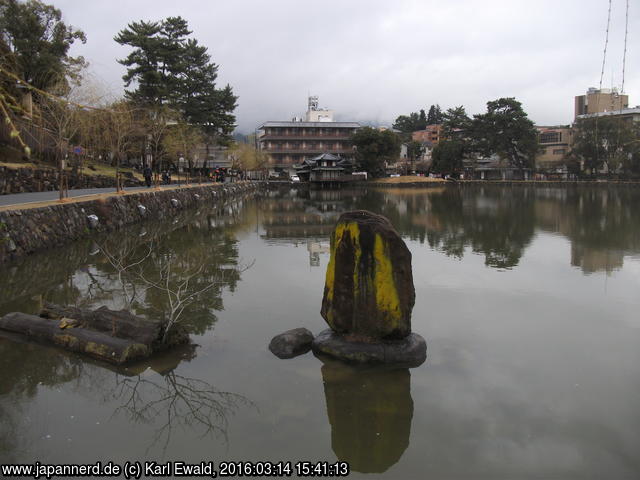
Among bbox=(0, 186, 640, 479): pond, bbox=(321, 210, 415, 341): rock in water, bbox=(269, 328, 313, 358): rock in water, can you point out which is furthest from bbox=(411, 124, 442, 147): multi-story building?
bbox=(269, 328, 313, 358): rock in water

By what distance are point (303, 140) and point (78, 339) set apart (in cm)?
7643

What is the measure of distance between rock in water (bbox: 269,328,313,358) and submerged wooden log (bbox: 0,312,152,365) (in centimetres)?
166

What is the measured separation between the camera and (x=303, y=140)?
8094cm

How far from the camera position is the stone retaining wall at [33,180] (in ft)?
70.6

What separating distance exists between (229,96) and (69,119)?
33.2m

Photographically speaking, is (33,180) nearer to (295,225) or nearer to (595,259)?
(295,225)

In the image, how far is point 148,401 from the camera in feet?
17.9

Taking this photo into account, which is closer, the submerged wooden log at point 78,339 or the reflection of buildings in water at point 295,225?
the submerged wooden log at point 78,339

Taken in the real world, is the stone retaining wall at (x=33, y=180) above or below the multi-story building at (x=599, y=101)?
below

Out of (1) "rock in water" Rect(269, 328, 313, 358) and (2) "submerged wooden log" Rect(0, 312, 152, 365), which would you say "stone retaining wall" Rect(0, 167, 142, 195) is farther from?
(1) "rock in water" Rect(269, 328, 313, 358)

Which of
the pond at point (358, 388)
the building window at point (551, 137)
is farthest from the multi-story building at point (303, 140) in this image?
the pond at point (358, 388)

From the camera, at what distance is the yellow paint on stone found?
646 cm

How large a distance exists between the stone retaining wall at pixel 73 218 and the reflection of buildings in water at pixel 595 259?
47.9ft

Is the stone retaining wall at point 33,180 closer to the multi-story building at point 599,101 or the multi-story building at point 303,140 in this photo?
the multi-story building at point 303,140
